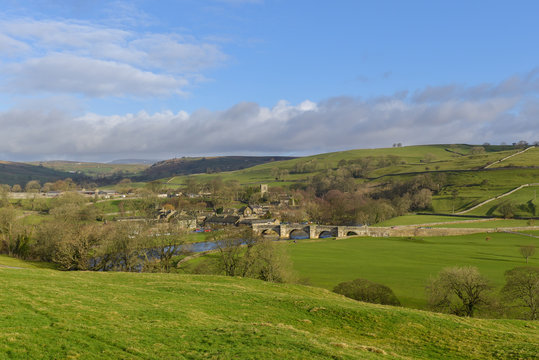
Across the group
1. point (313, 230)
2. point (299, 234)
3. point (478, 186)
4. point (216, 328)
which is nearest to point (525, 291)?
point (216, 328)

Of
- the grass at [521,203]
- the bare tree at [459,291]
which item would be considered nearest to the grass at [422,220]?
the grass at [521,203]

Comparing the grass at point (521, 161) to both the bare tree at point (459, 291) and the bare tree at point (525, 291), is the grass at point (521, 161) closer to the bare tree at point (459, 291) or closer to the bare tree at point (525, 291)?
the bare tree at point (525, 291)

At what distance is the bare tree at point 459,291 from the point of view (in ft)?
118

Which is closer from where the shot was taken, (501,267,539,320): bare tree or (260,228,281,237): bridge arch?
(501,267,539,320): bare tree

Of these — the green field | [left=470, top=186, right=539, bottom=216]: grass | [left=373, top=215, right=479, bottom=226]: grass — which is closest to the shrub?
the green field

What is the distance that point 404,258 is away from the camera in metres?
71.7

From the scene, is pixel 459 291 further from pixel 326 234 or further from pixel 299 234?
pixel 299 234

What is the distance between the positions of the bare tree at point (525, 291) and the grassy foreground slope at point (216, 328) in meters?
12.8

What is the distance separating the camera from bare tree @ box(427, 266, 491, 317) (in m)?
35.8

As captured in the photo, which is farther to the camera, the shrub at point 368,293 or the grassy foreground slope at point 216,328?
the shrub at point 368,293

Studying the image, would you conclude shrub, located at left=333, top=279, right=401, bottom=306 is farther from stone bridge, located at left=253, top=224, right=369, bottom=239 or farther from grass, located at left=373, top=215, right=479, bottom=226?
grass, located at left=373, top=215, right=479, bottom=226

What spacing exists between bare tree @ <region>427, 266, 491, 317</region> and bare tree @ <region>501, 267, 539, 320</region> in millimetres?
2043

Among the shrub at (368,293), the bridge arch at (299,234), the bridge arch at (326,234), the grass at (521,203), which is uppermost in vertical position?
the grass at (521,203)

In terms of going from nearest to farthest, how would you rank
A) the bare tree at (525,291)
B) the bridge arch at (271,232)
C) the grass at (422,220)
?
the bare tree at (525,291)
the grass at (422,220)
the bridge arch at (271,232)
